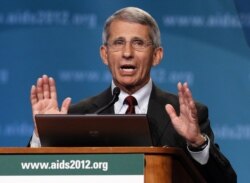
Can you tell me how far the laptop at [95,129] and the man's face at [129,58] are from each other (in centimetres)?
81

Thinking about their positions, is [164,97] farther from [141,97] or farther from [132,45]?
[132,45]

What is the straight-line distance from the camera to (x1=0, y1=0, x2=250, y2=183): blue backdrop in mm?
4016

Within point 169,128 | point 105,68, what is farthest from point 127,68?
point 105,68

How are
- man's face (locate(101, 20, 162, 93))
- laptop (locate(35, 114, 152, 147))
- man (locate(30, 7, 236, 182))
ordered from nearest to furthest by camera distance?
laptop (locate(35, 114, 152, 147)) < man (locate(30, 7, 236, 182)) < man's face (locate(101, 20, 162, 93))

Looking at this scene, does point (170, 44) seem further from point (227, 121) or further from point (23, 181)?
point (23, 181)

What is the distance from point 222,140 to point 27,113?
1056 mm

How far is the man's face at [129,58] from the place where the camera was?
330 cm

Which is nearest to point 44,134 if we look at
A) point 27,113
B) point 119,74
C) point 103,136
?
point 103,136

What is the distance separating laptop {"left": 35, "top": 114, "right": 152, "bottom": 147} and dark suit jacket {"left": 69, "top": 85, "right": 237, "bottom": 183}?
15.6 inches

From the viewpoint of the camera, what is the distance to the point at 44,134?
8.36 ft

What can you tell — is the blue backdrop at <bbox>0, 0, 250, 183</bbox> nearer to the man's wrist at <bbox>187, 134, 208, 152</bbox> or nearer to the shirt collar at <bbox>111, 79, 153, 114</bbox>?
the shirt collar at <bbox>111, 79, 153, 114</bbox>

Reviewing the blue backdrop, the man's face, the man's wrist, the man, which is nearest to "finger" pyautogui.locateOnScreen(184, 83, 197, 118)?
the man's wrist

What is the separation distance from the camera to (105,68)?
4117 millimetres

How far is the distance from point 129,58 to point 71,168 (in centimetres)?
111
